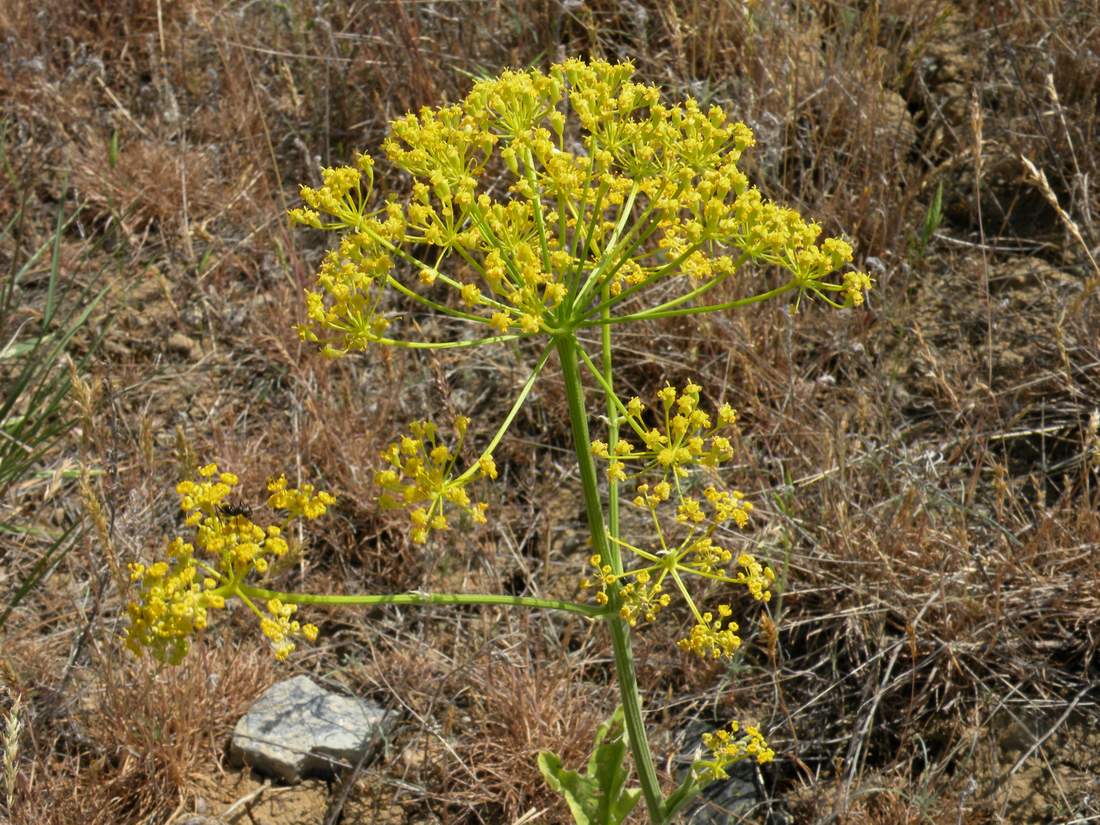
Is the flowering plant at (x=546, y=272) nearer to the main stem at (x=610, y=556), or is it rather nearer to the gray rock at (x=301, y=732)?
the main stem at (x=610, y=556)

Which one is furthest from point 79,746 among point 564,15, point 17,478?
point 564,15

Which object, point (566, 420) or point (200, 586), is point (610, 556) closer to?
point (200, 586)

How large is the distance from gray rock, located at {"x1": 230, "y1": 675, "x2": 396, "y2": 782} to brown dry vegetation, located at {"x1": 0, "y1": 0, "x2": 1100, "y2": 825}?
0.07 meters

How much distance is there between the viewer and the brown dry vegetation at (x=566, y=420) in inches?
121

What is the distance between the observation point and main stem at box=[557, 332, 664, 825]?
204 centimetres

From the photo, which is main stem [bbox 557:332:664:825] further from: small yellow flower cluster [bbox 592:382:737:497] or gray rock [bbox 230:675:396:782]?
gray rock [bbox 230:675:396:782]

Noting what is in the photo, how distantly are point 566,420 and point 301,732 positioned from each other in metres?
1.41

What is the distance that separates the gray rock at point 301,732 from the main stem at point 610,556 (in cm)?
98

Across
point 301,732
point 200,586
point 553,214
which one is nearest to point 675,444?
point 553,214

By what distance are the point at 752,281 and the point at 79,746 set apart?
258 cm

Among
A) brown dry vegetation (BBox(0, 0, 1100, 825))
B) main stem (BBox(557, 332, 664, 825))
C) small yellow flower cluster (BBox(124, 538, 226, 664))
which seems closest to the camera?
small yellow flower cluster (BBox(124, 538, 226, 664))

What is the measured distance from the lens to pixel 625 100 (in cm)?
213

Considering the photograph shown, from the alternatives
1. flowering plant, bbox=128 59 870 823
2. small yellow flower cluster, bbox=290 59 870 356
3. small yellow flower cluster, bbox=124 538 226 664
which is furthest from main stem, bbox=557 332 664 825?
small yellow flower cluster, bbox=124 538 226 664

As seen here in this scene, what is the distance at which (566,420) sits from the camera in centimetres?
395
